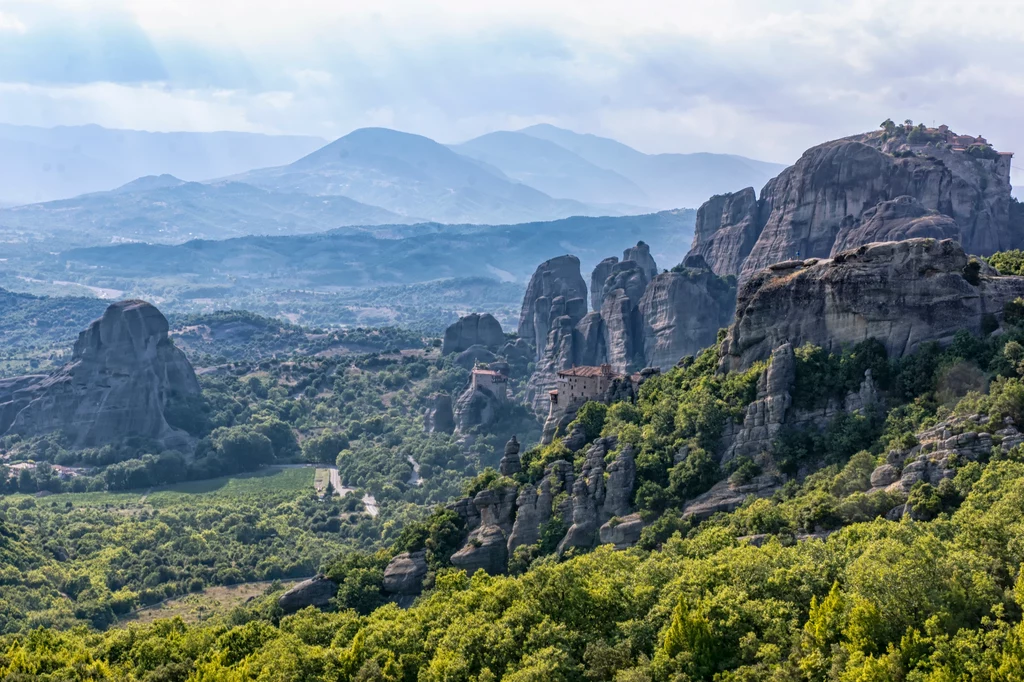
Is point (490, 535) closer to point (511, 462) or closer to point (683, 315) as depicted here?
point (511, 462)

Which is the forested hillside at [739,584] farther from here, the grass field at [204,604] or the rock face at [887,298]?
the grass field at [204,604]

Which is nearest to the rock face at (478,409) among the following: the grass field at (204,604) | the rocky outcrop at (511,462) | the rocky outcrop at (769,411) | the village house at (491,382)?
the village house at (491,382)

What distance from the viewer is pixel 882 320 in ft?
220

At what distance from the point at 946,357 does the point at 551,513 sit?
69.6 feet

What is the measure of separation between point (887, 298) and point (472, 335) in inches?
4605

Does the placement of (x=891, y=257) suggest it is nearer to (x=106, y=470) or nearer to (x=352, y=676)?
(x=352, y=676)

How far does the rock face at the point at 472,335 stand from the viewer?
180875 mm

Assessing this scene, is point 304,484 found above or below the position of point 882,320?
below

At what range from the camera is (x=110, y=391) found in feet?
509

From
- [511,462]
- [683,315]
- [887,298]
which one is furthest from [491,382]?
[887,298]

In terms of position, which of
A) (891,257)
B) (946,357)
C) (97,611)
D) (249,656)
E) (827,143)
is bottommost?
(97,611)

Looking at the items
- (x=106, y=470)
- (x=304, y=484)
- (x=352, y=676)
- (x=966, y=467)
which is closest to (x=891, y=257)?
(x=966, y=467)

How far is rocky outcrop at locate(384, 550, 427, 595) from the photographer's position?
72000mm

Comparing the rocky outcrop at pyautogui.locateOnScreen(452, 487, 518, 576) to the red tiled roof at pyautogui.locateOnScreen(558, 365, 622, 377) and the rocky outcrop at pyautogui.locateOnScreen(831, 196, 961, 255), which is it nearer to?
the red tiled roof at pyautogui.locateOnScreen(558, 365, 622, 377)
